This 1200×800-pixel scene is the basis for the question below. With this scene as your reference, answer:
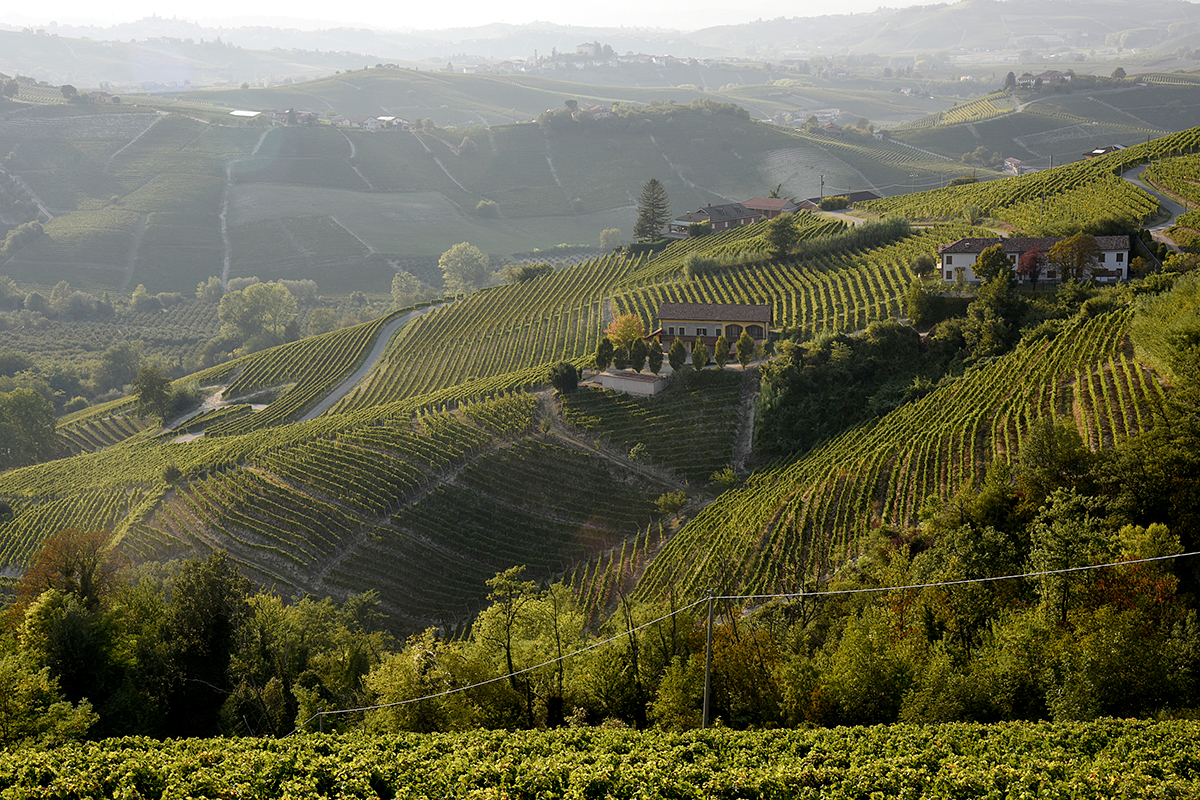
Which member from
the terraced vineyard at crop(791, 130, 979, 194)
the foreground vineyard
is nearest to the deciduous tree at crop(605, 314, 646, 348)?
the foreground vineyard

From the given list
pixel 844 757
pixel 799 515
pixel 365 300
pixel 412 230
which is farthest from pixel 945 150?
pixel 844 757

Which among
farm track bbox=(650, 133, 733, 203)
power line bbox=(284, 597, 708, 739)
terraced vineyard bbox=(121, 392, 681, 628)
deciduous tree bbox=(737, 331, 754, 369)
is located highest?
farm track bbox=(650, 133, 733, 203)

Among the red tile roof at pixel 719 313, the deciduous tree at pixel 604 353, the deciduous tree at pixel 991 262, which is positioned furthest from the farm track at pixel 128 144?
the deciduous tree at pixel 991 262

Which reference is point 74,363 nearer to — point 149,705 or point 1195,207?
point 149,705

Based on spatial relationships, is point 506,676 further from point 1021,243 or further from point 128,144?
point 128,144

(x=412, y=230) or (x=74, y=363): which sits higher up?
(x=412, y=230)

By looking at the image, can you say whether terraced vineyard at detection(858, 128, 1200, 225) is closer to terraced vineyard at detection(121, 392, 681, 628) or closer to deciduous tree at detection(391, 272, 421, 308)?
terraced vineyard at detection(121, 392, 681, 628)
